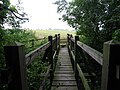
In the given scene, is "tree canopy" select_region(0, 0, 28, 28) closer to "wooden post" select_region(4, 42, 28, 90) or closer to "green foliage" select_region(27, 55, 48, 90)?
"green foliage" select_region(27, 55, 48, 90)

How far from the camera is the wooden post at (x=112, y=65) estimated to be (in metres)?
1.35

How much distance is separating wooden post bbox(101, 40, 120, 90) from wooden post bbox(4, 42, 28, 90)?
2.50 feet

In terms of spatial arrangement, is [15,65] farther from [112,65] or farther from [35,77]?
[35,77]

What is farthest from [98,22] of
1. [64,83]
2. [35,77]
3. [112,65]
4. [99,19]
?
[112,65]

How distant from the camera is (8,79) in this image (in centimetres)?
146

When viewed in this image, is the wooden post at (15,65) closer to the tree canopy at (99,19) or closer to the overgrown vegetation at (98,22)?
the overgrown vegetation at (98,22)

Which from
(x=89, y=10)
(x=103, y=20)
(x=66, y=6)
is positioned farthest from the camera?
(x=66, y=6)

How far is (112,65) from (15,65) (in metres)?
0.85

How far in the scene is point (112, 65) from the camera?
139cm

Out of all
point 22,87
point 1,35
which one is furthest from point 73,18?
point 22,87

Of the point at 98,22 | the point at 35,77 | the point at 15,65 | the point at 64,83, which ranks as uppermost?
the point at 98,22

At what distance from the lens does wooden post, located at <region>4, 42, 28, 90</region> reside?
1519mm

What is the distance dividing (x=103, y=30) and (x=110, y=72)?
22.1ft

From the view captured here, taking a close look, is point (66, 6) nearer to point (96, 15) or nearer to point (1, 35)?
point (96, 15)
